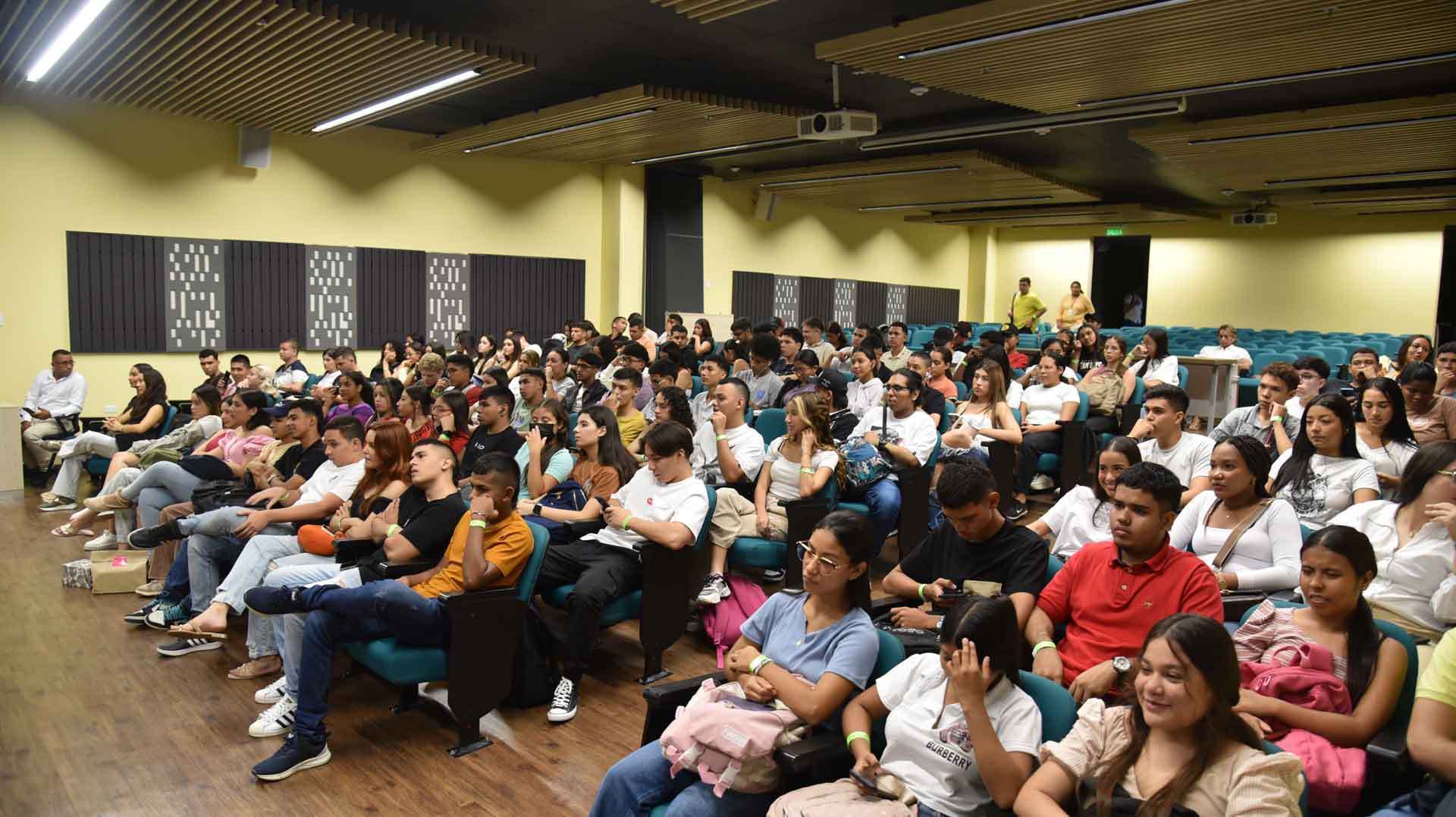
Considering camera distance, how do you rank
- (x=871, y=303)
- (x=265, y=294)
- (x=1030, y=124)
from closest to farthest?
(x=1030, y=124)
(x=265, y=294)
(x=871, y=303)

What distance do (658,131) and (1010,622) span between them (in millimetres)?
9036

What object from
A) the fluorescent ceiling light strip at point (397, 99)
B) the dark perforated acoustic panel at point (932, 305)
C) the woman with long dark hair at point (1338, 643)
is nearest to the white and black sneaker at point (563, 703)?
the woman with long dark hair at point (1338, 643)

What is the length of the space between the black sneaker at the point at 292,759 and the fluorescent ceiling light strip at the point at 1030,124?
27.0 ft

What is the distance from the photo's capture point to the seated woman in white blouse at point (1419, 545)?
9.45 ft

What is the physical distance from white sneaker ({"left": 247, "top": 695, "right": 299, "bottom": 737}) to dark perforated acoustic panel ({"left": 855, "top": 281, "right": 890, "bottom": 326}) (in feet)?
49.6

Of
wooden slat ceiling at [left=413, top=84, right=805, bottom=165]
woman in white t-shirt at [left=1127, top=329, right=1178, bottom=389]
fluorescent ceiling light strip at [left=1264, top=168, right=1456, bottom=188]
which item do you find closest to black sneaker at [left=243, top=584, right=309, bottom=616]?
wooden slat ceiling at [left=413, top=84, right=805, bottom=165]

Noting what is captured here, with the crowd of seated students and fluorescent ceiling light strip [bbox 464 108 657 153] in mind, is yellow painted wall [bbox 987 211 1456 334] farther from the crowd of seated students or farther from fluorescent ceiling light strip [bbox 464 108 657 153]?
fluorescent ceiling light strip [bbox 464 108 657 153]

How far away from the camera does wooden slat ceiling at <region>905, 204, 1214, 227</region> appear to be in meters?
16.6

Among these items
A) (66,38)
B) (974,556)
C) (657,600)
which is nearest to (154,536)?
(657,600)

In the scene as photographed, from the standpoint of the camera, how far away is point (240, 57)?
7.44 m

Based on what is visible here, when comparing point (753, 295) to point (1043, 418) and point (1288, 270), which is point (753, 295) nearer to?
point (1043, 418)

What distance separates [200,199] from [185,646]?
24.5ft

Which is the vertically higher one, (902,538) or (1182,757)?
(1182,757)

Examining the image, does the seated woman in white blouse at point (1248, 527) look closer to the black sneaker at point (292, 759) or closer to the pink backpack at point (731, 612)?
the pink backpack at point (731, 612)
